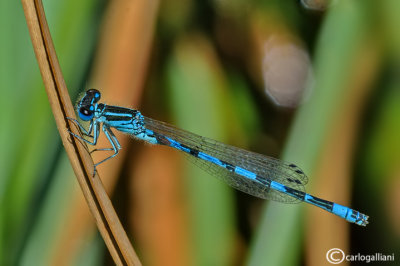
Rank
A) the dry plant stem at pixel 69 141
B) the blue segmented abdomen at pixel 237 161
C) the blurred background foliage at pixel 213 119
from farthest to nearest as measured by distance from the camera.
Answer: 1. the blue segmented abdomen at pixel 237 161
2. the blurred background foliage at pixel 213 119
3. the dry plant stem at pixel 69 141

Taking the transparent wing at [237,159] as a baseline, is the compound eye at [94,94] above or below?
above

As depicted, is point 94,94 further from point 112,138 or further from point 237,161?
point 237,161

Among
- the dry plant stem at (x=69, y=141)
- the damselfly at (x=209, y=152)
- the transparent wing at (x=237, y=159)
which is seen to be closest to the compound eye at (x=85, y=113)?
the damselfly at (x=209, y=152)

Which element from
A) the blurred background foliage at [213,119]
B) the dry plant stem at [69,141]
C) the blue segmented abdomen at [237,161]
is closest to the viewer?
the dry plant stem at [69,141]

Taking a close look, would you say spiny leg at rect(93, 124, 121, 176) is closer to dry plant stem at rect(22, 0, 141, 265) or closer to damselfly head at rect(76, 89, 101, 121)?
damselfly head at rect(76, 89, 101, 121)

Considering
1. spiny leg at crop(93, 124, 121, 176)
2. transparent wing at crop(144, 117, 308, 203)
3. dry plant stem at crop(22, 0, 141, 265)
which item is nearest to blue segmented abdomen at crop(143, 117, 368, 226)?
transparent wing at crop(144, 117, 308, 203)

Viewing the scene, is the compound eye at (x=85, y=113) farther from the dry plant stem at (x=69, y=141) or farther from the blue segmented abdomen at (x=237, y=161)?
the dry plant stem at (x=69, y=141)

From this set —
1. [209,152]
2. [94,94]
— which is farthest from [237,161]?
[94,94]
